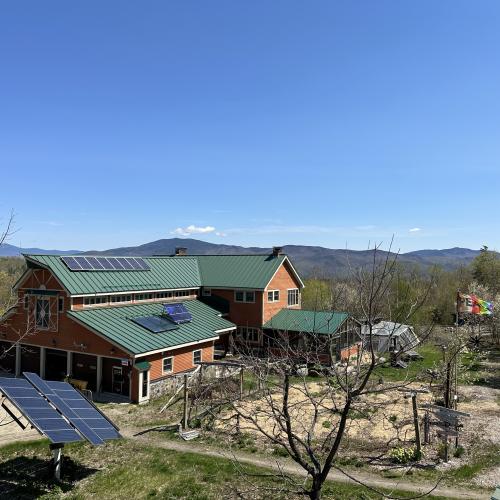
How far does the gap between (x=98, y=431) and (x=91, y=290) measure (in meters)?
16.8

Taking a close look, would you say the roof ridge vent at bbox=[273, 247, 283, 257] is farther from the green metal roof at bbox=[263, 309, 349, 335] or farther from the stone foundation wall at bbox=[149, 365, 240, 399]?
the stone foundation wall at bbox=[149, 365, 240, 399]

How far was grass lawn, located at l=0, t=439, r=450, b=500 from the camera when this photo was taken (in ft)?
48.8

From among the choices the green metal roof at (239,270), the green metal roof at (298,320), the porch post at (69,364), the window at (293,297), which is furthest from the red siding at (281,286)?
the porch post at (69,364)

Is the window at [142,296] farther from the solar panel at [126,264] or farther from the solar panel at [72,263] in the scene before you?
the solar panel at [72,263]

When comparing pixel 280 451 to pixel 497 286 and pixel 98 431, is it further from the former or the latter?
pixel 497 286

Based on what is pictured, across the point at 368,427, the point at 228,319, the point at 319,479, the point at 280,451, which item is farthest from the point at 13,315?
the point at 319,479

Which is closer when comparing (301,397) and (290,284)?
(301,397)

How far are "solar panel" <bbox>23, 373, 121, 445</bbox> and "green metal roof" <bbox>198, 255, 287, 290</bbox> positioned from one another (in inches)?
961

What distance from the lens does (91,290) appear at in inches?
1235

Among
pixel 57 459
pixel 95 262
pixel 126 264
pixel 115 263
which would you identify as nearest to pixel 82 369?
pixel 95 262

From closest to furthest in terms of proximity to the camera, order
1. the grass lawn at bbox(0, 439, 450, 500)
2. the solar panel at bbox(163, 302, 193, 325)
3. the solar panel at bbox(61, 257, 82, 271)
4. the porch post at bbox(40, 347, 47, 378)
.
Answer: the grass lawn at bbox(0, 439, 450, 500), the porch post at bbox(40, 347, 47, 378), the solar panel at bbox(61, 257, 82, 271), the solar panel at bbox(163, 302, 193, 325)

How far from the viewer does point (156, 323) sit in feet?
105

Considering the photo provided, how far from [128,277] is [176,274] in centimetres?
670

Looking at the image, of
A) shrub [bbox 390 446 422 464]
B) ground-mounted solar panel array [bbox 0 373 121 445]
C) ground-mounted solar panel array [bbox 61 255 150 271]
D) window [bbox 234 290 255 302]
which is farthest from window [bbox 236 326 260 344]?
ground-mounted solar panel array [bbox 0 373 121 445]
